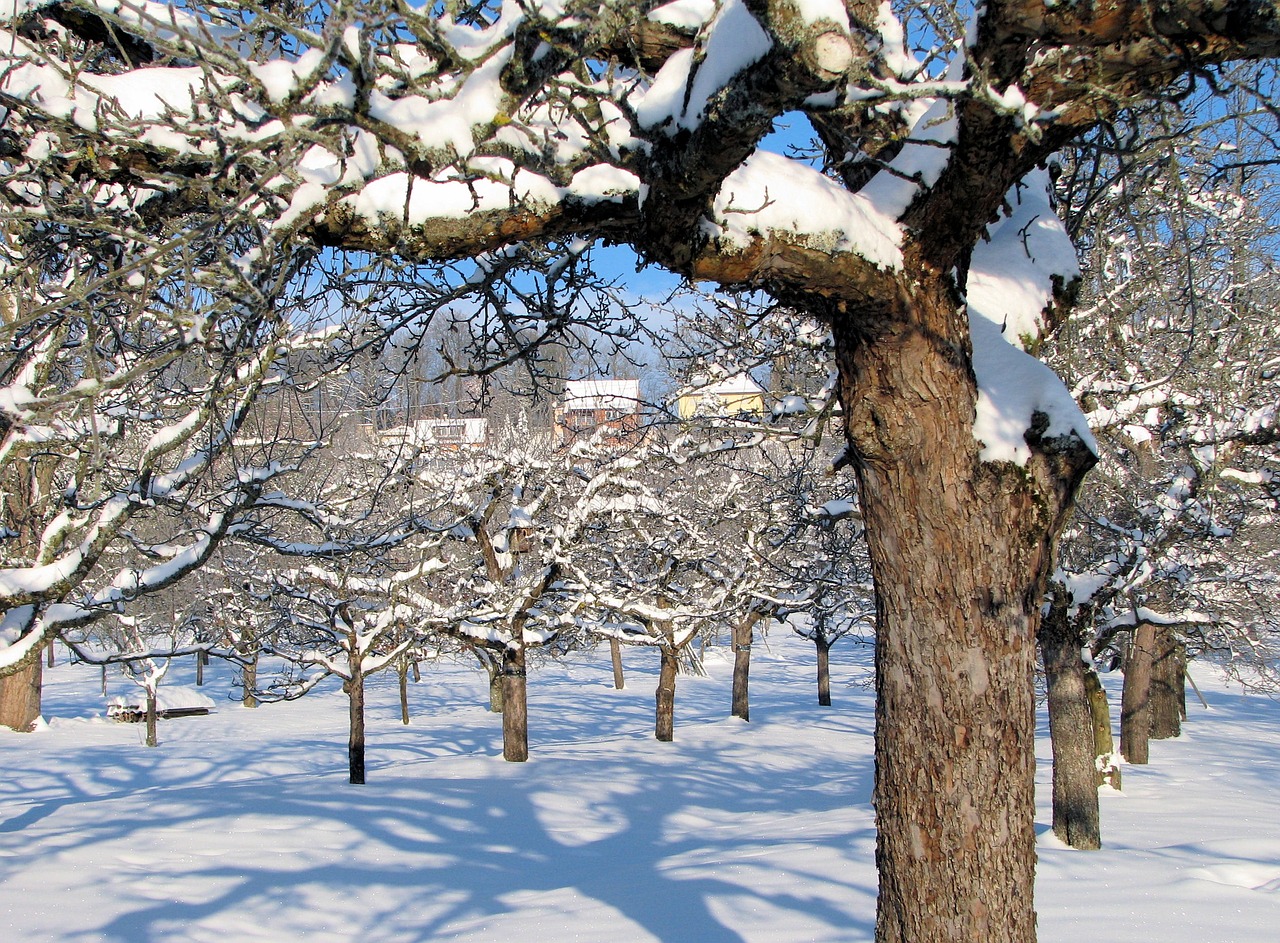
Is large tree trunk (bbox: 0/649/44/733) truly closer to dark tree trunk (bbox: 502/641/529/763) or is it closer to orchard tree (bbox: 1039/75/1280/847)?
dark tree trunk (bbox: 502/641/529/763)

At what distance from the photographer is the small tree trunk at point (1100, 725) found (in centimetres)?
1097

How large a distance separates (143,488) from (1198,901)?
7.60 meters

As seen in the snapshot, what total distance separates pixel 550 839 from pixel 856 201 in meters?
10.2

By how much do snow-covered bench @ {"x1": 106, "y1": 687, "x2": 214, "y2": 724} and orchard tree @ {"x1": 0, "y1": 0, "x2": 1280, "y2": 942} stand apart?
1008 inches

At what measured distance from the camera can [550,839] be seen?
1123 cm

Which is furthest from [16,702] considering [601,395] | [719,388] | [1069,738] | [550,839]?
[1069,738]

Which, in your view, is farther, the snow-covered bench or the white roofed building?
the snow-covered bench

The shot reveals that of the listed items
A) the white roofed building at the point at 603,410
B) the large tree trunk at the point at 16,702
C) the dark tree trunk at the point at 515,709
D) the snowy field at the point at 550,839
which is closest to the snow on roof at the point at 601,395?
the white roofed building at the point at 603,410

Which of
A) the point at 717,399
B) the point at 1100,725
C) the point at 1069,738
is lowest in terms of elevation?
the point at 1100,725

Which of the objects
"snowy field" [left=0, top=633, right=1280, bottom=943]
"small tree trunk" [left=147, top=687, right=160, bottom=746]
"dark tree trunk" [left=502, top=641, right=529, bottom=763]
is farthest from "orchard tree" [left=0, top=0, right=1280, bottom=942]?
"small tree trunk" [left=147, top=687, right=160, bottom=746]

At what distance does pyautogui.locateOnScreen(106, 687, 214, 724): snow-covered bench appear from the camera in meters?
24.5

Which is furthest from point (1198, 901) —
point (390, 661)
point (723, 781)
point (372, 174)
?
point (390, 661)

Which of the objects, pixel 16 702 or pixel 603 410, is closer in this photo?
pixel 603 410

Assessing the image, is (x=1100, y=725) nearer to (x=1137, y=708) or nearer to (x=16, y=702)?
(x=1137, y=708)
